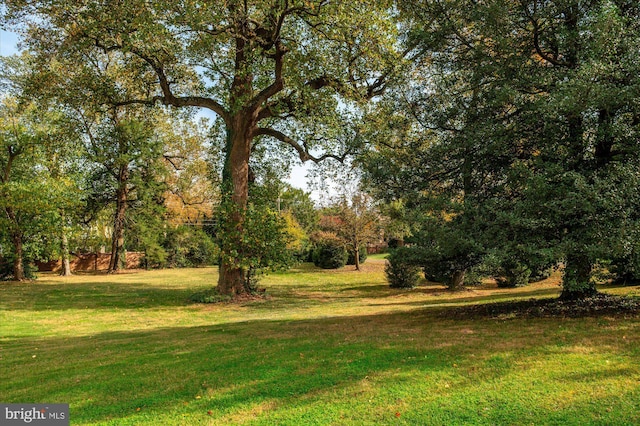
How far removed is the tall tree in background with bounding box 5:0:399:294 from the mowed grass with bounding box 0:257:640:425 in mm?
6565

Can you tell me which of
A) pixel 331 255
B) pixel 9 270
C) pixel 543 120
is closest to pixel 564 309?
pixel 543 120

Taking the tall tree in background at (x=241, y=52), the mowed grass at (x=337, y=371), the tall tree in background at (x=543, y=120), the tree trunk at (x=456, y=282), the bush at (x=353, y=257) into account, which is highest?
the tall tree in background at (x=241, y=52)

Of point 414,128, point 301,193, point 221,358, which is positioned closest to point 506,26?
point 414,128

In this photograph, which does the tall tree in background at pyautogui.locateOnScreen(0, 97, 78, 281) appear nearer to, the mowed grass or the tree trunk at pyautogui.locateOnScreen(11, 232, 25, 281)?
the tree trunk at pyautogui.locateOnScreen(11, 232, 25, 281)

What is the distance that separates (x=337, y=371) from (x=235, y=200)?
10.2 m

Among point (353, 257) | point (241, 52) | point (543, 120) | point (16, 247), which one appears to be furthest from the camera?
point (353, 257)

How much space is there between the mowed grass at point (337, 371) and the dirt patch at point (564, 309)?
48 centimetres

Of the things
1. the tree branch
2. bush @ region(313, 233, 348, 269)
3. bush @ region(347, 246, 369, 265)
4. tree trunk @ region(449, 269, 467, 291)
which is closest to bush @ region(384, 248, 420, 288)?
tree trunk @ region(449, 269, 467, 291)

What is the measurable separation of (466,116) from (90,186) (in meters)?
27.5

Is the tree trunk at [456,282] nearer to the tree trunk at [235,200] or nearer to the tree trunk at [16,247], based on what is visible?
the tree trunk at [235,200]

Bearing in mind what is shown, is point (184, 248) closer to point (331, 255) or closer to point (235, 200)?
point (331, 255)

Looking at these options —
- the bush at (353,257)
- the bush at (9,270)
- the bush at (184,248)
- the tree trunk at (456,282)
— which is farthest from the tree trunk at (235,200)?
the bush at (184,248)

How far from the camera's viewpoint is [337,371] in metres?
4.95

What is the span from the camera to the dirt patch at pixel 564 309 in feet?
25.3
